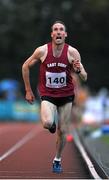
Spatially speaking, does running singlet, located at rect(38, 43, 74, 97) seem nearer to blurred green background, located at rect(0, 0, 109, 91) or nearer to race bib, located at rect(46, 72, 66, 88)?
race bib, located at rect(46, 72, 66, 88)

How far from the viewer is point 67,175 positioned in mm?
11445

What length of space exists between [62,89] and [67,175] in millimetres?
1447

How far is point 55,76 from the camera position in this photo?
463 inches

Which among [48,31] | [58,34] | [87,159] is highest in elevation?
[58,34]

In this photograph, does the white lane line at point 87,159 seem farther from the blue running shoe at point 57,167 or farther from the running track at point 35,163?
the blue running shoe at point 57,167

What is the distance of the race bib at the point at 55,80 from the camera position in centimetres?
1177

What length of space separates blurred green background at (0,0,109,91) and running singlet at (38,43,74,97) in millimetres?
36339

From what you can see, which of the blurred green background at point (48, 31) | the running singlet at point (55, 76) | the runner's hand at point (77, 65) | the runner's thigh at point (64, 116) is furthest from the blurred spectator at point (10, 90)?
the runner's hand at point (77, 65)

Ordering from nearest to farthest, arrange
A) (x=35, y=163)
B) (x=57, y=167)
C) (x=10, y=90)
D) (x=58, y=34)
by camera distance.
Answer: (x=58, y=34), (x=57, y=167), (x=35, y=163), (x=10, y=90)

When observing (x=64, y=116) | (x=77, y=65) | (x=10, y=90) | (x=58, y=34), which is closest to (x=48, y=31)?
(x=10, y=90)

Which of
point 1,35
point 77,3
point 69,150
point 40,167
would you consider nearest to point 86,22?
point 77,3

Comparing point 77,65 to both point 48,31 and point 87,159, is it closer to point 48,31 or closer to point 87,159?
point 87,159

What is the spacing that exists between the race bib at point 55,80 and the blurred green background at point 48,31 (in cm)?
3639

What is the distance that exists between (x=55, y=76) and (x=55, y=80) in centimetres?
7
